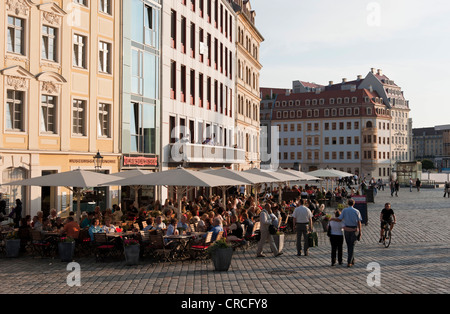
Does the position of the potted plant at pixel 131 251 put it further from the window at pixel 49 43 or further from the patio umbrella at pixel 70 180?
the window at pixel 49 43

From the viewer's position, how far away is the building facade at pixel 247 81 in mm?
53628

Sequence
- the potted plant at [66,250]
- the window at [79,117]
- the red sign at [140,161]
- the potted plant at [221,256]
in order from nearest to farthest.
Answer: the potted plant at [221,256]
the potted plant at [66,250]
the window at [79,117]
the red sign at [140,161]

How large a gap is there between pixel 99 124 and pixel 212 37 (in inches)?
697

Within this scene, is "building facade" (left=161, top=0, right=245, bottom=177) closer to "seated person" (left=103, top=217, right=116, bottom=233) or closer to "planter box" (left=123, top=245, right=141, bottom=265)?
"seated person" (left=103, top=217, right=116, bottom=233)

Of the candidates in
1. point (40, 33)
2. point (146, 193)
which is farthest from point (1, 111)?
point (146, 193)

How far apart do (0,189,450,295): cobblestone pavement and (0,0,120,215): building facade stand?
8.33 meters

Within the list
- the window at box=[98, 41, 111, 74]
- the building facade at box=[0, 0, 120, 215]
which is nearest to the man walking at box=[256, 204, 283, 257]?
the building facade at box=[0, 0, 120, 215]

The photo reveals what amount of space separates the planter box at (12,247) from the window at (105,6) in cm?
1529

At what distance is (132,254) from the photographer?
15000 mm

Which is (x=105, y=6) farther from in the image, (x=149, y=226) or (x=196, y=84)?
(x=149, y=226)

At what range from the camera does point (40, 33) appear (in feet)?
79.6

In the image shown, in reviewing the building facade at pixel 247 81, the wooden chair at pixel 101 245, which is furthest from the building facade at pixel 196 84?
the wooden chair at pixel 101 245

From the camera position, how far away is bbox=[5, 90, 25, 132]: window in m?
23.0

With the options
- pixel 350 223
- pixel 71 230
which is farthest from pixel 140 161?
pixel 350 223
